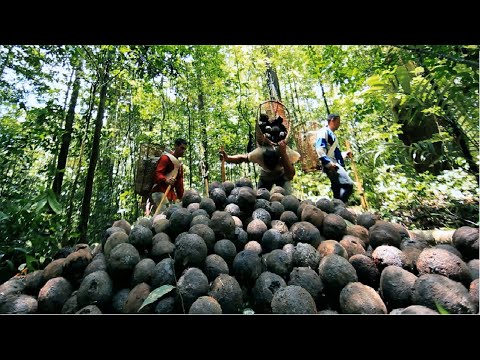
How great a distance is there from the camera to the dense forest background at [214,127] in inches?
132

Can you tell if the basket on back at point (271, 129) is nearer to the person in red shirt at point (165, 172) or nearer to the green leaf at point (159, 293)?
the person in red shirt at point (165, 172)

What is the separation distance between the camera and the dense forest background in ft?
11.0

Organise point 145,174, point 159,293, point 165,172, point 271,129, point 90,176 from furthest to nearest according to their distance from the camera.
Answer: point 145,174 < point 165,172 < point 90,176 < point 271,129 < point 159,293

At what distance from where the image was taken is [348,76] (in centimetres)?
566

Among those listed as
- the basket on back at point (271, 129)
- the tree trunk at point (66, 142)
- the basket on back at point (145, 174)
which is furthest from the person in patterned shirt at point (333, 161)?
the tree trunk at point (66, 142)

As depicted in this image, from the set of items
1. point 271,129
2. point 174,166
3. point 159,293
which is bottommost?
point 159,293

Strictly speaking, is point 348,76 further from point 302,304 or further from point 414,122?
point 302,304

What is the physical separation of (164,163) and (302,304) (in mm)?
3833

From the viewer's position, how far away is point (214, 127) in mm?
9438

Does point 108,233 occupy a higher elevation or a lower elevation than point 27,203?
lower

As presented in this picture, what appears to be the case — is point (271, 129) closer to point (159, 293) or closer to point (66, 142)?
point (159, 293)

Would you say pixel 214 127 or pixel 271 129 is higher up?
pixel 214 127

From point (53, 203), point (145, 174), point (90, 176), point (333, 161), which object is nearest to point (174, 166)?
point (145, 174)
